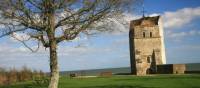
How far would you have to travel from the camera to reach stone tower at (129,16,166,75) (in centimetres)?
6066

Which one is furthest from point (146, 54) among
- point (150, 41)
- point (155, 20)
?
point (155, 20)

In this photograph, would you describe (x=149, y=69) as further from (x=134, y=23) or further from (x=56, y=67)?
(x=56, y=67)

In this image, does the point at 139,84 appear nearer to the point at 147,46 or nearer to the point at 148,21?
the point at 147,46

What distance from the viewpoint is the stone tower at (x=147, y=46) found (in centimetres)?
6066

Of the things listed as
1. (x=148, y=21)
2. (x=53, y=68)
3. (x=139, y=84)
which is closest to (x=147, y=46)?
(x=148, y=21)

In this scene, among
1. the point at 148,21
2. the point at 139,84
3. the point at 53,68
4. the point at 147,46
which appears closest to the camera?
the point at 53,68

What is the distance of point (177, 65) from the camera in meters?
53.7

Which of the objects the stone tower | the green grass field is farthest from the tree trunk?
the stone tower

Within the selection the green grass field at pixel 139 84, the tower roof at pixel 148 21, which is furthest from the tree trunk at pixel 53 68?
the tower roof at pixel 148 21

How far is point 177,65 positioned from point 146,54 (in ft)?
28.8

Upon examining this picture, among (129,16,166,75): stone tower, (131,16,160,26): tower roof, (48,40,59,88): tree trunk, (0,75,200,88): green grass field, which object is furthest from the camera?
(131,16,160,26): tower roof

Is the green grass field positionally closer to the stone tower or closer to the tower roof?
the stone tower

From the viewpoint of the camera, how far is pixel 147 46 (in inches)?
2436

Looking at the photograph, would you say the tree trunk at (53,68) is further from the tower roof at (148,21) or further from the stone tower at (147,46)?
the tower roof at (148,21)
